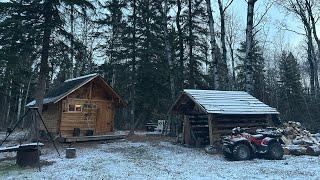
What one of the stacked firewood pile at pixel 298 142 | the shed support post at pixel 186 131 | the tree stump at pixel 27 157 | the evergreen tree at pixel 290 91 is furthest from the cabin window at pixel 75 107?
the evergreen tree at pixel 290 91

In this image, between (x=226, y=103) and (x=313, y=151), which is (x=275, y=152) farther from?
(x=226, y=103)

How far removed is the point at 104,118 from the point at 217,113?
12165 mm

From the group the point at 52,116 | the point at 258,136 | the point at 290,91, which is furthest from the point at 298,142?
the point at 290,91

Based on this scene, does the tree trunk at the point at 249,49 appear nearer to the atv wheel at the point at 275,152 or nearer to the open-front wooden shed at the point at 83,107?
the atv wheel at the point at 275,152

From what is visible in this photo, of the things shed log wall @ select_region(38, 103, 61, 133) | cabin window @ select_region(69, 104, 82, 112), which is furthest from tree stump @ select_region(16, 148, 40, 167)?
cabin window @ select_region(69, 104, 82, 112)

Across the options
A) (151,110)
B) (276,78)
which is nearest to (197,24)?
(151,110)

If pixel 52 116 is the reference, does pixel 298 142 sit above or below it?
below

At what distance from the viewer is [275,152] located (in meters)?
15.3

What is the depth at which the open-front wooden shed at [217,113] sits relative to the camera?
18078mm

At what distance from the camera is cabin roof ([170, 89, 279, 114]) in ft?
58.9

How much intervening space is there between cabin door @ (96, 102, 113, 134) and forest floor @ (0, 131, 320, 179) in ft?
28.5

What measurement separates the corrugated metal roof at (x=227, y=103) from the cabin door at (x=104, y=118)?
31.4ft

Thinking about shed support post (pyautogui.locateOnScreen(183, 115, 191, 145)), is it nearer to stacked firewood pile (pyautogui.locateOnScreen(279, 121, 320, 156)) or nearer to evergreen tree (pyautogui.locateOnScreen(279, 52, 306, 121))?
stacked firewood pile (pyautogui.locateOnScreen(279, 121, 320, 156))

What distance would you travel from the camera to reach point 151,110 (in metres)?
37.0
